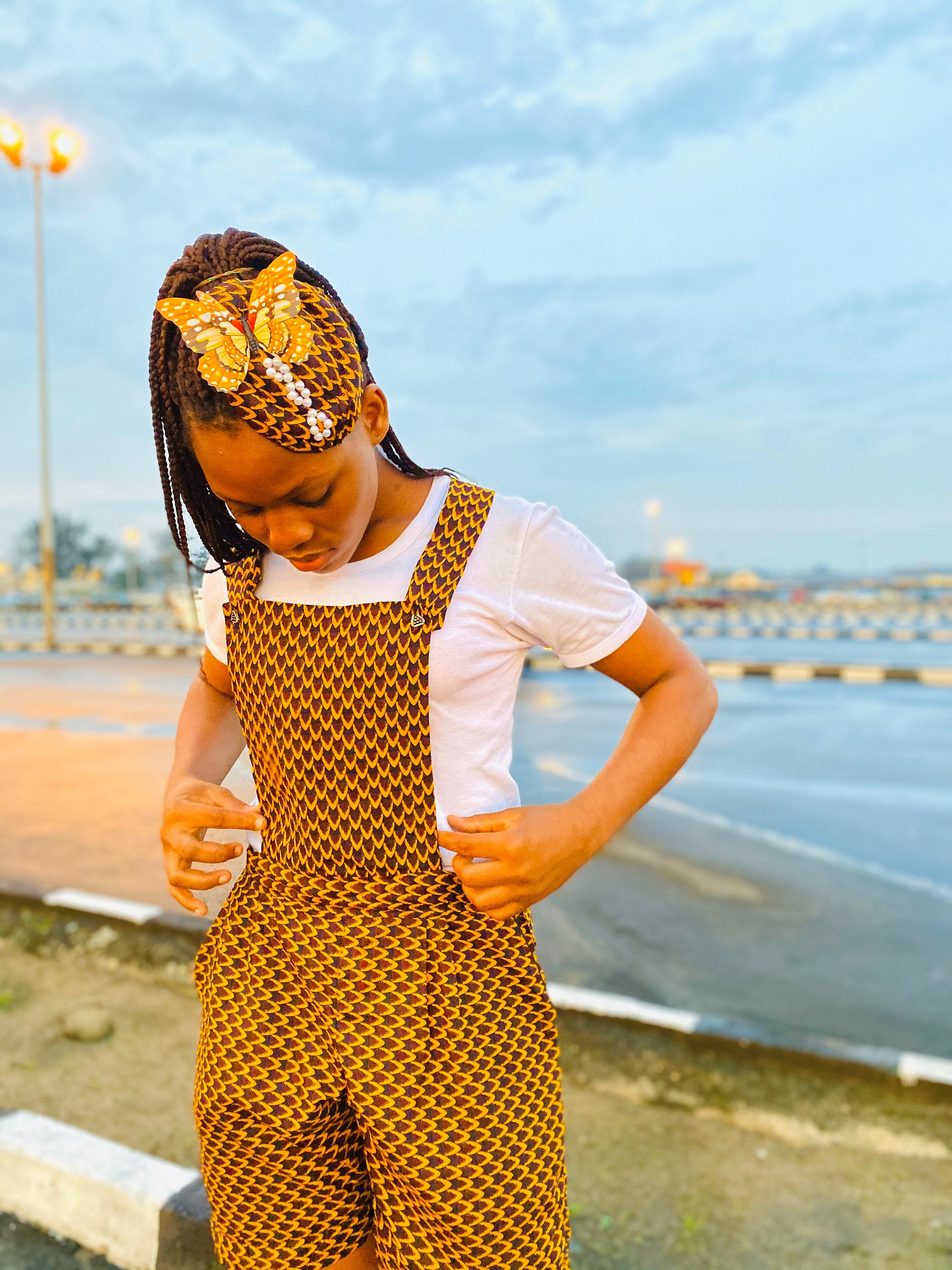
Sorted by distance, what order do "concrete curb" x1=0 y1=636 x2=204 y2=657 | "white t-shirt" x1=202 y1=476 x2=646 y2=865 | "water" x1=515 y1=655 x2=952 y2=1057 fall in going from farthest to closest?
"concrete curb" x1=0 y1=636 x2=204 y2=657
"water" x1=515 y1=655 x2=952 y2=1057
"white t-shirt" x1=202 y1=476 x2=646 y2=865

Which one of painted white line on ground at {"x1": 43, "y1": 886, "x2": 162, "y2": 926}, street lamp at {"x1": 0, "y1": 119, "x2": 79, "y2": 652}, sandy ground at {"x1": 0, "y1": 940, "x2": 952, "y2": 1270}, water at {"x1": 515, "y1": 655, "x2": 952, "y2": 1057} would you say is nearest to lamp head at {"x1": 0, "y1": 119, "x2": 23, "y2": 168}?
street lamp at {"x1": 0, "y1": 119, "x2": 79, "y2": 652}

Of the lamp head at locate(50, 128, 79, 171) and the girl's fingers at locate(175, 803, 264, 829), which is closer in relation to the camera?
the girl's fingers at locate(175, 803, 264, 829)

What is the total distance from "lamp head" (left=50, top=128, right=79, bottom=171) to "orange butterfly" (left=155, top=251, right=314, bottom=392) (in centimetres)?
1820

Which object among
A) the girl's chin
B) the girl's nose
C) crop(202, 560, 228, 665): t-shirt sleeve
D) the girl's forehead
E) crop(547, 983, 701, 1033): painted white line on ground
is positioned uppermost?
the girl's forehead

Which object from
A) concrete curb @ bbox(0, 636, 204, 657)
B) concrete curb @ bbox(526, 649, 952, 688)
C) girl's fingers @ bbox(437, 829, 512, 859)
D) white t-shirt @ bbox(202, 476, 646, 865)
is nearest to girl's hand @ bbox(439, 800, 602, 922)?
girl's fingers @ bbox(437, 829, 512, 859)

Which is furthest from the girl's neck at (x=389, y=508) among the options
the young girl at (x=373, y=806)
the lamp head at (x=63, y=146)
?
the lamp head at (x=63, y=146)

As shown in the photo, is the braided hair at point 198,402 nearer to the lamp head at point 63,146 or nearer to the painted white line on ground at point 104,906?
the painted white line on ground at point 104,906

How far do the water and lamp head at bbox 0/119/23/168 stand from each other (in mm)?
14418

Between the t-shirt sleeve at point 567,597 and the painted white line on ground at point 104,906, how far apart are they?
328cm

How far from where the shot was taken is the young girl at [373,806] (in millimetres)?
1120

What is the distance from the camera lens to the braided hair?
3.72ft

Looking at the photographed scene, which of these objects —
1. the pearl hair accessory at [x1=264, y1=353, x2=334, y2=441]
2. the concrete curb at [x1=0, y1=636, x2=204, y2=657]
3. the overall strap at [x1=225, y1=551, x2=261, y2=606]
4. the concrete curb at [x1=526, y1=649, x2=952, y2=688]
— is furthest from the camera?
the concrete curb at [x1=0, y1=636, x2=204, y2=657]

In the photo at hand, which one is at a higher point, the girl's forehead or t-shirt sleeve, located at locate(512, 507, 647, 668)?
the girl's forehead

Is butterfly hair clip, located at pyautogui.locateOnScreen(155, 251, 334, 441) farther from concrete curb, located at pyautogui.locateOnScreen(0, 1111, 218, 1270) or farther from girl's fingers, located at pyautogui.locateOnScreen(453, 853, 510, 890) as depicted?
concrete curb, located at pyautogui.locateOnScreen(0, 1111, 218, 1270)
